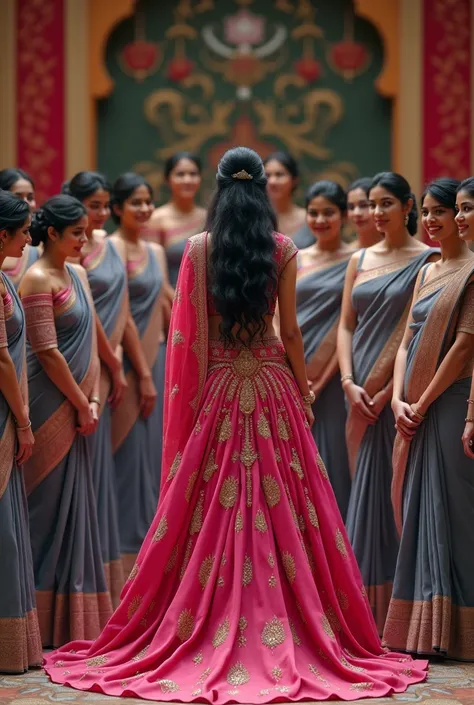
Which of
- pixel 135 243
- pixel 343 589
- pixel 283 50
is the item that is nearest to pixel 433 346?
pixel 343 589

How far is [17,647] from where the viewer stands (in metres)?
4.65

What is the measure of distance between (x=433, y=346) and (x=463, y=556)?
733 mm

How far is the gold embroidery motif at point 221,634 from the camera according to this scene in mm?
4367

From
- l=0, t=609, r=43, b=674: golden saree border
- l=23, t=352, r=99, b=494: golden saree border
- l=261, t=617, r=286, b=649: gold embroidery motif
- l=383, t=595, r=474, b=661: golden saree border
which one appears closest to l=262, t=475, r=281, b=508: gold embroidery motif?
l=261, t=617, r=286, b=649: gold embroidery motif

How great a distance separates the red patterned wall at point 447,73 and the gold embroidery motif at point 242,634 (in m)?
4.89

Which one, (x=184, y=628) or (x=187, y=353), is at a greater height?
(x=187, y=353)

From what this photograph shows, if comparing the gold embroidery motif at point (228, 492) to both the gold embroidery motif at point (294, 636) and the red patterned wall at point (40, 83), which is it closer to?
the gold embroidery motif at point (294, 636)

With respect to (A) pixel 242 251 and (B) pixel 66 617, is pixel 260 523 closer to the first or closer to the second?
(A) pixel 242 251

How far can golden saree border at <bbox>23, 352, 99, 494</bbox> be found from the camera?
5.24 m

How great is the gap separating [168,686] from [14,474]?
0.97m

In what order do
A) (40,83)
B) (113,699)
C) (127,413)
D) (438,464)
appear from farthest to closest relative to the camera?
(40,83), (127,413), (438,464), (113,699)

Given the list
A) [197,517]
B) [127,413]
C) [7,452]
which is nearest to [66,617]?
[7,452]

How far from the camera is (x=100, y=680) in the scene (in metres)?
4.34

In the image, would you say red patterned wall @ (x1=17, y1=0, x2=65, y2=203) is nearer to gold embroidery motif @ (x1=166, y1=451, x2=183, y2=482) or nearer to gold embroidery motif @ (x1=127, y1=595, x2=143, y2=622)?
gold embroidery motif @ (x1=166, y1=451, x2=183, y2=482)
